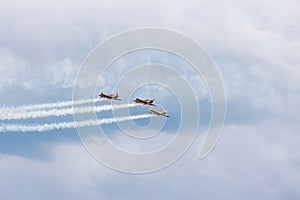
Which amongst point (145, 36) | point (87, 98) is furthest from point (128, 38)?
point (87, 98)

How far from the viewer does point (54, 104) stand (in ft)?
653

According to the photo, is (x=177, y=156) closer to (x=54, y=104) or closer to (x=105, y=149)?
(x=105, y=149)

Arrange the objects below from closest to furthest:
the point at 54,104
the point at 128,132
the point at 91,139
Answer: the point at 91,139, the point at 128,132, the point at 54,104

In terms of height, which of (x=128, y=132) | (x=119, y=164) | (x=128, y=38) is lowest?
(x=119, y=164)

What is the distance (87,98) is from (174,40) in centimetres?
2829

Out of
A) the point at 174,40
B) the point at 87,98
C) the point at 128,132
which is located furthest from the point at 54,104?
the point at 174,40

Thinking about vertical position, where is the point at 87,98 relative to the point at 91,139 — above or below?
above

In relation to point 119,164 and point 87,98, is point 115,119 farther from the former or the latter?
point 119,164

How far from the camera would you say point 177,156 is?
178250mm

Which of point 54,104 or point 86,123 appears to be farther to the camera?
point 54,104

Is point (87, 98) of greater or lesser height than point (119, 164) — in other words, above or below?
above

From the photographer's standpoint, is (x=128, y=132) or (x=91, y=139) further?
(x=128, y=132)

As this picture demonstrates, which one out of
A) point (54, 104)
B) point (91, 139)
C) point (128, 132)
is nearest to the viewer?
point (91, 139)

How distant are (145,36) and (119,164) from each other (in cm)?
3247
